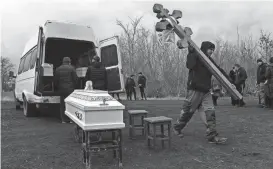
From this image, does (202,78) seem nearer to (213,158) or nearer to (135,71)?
(213,158)

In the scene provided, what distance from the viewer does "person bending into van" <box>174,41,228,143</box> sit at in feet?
18.2

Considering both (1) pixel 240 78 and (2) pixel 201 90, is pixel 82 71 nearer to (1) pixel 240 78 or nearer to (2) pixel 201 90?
(2) pixel 201 90

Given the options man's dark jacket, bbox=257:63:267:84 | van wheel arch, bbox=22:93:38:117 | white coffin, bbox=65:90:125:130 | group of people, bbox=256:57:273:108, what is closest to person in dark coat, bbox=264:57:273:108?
group of people, bbox=256:57:273:108

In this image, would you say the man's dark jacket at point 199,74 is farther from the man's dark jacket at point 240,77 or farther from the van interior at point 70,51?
the man's dark jacket at point 240,77

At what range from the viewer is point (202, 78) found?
561 centimetres

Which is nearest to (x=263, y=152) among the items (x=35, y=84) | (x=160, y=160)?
(x=160, y=160)

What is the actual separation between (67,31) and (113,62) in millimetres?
1659

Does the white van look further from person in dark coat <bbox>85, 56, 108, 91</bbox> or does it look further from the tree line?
the tree line

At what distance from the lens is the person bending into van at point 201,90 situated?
5.55 metres

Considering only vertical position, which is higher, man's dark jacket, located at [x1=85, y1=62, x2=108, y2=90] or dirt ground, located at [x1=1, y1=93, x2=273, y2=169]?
man's dark jacket, located at [x1=85, y1=62, x2=108, y2=90]

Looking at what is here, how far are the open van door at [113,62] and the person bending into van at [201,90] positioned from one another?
345cm

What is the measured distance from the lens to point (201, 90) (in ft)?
18.4

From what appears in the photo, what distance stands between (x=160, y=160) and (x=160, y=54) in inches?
996

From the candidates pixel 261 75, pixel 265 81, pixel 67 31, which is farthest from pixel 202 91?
pixel 261 75
